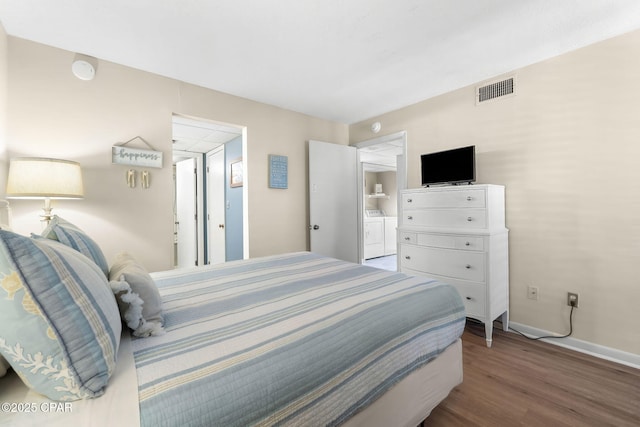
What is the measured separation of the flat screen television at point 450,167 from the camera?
2488mm

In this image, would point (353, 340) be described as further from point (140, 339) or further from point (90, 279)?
point (90, 279)

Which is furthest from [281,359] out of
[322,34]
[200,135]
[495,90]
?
[200,135]

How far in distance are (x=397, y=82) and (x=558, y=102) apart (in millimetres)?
1391

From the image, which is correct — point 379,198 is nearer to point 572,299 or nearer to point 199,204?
point 199,204

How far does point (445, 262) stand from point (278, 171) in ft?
7.21

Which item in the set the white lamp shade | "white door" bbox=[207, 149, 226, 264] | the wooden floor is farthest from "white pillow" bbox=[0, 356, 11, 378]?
"white door" bbox=[207, 149, 226, 264]

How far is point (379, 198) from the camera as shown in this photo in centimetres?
712

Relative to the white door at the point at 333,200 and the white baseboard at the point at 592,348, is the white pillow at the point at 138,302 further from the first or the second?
the white baseboard at the point at 592,348

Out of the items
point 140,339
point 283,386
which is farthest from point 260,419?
point 140,339

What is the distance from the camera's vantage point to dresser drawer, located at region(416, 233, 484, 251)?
2246 millimetres

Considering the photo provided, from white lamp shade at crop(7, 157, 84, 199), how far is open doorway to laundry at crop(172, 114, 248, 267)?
5.96 feet

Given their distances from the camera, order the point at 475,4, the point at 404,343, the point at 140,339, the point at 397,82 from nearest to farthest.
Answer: the point at 140,339
the point at 404,343
the point at 475,4
the point at 397,82

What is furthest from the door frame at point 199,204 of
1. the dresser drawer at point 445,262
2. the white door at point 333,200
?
the dresser drawer at point 445,262

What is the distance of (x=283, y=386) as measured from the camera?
2.49 ft
